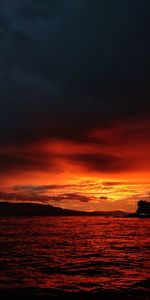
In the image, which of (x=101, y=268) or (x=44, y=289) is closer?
(x=44, y=289)

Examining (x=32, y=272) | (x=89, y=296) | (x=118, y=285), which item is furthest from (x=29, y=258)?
(x=89, y=296)

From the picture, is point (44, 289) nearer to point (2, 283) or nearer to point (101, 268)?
point (2, 283)

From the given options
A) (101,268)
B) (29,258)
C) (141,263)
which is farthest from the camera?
(29,258)

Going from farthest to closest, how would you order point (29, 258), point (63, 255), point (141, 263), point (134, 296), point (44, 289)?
1. point (63, 255)
2. point (29, 258)
3. point (141, 263)
4. point (44, 289)
5. point (134, 296)

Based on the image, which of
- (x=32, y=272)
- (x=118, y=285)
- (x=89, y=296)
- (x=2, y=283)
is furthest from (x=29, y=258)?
(x=89, y=296)

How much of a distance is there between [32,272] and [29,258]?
29.3 ft

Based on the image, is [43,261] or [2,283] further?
[43,261]

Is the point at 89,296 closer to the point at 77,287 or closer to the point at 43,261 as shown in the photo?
the point at 77,287

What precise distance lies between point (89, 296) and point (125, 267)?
37.1 ft

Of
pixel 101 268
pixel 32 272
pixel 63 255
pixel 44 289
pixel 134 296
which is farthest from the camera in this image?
pixel 63 255

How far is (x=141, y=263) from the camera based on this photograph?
3192 cm

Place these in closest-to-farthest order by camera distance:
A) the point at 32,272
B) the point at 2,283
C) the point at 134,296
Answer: the point at 134,296 < the point at 2,283 < the point at 32,272

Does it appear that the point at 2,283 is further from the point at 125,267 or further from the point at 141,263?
the point at 141,263

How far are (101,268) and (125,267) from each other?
2.08 m
